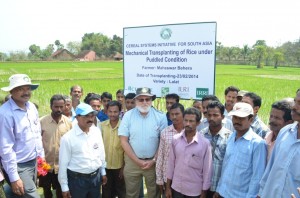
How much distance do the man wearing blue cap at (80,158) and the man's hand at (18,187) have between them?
44 cm

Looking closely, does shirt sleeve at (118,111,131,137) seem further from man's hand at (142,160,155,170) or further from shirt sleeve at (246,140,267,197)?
shirt sleeve at (246,140,267,197)

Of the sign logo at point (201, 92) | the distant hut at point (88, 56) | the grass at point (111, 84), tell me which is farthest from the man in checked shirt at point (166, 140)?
the distant hut at point (88, 56)

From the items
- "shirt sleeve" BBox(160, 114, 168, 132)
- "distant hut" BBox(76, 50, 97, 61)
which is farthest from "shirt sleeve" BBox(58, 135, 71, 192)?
"distant hut" BBox(76, 50, 97, 61)

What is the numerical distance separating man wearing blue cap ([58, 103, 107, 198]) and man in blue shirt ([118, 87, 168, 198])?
0.51 meters

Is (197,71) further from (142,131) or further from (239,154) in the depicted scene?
(239,154)

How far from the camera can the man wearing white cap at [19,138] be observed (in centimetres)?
331

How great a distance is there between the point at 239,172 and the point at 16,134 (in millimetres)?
2599

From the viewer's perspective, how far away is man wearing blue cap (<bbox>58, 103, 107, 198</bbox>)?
3.46 m

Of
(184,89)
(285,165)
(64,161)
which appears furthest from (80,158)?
(285,165)

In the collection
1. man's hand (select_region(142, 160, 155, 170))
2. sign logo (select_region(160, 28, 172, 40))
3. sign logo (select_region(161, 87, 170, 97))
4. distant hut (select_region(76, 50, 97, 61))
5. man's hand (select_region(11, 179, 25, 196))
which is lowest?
man's hand (select_region(11, 179, 25, 196))

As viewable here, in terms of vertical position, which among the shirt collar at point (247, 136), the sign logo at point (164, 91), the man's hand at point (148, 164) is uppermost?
the sign logo at point (164, 91)

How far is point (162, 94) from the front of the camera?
5086mm

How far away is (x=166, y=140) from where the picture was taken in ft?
12.0

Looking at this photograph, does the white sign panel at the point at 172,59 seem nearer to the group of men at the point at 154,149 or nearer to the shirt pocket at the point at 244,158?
the group of men at the point at 154,149
